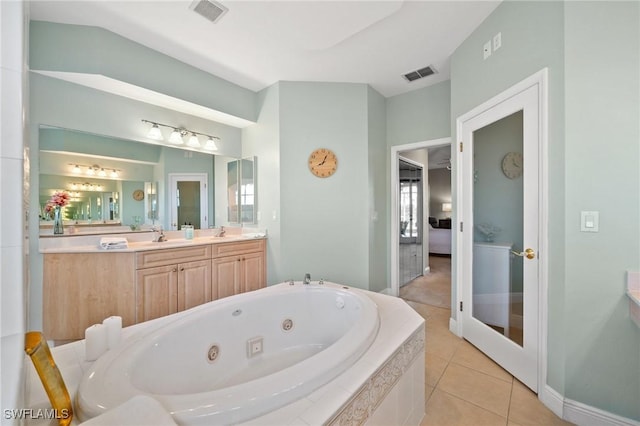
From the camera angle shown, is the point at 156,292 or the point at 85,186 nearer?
the point at 156,292

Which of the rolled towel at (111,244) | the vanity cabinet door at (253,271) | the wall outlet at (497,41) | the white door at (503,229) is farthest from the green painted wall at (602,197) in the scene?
the rolled towel at (111,244)

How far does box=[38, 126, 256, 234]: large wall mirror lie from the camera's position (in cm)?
226

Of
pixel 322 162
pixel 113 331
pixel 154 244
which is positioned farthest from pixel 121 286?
pixel 322 162

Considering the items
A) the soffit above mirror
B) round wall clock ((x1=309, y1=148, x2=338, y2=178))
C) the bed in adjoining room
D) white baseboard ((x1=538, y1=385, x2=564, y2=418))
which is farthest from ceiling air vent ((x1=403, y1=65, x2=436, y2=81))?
the bed in adjoining room

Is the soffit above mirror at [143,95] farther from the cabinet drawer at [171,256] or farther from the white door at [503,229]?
the white door at [503,229]

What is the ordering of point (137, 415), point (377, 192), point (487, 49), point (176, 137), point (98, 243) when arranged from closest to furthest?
point (137, 415), point (487, 49), point (98, 243), point (176, 137), point (377, 192)

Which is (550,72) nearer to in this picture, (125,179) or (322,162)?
(322,162)

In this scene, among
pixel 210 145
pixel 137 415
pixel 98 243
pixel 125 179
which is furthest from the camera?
pixel 210 145

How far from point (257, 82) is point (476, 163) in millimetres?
2538

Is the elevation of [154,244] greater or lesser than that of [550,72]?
lesser

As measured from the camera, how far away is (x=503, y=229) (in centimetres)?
204

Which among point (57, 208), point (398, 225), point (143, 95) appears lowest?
point (398, 225)

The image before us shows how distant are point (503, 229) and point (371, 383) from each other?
5.45ft

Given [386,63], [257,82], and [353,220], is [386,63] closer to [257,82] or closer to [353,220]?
[257,82]
